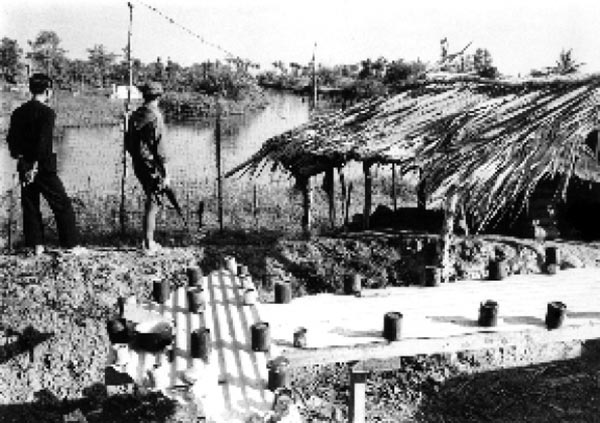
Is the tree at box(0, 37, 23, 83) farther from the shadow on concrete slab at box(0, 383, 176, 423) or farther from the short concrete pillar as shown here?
the short concrete pillar

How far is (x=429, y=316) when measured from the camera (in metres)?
4.73

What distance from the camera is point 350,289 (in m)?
5.27

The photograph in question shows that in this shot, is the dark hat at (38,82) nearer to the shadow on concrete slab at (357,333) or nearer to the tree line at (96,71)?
the shadow on concrete slab at (357,333)

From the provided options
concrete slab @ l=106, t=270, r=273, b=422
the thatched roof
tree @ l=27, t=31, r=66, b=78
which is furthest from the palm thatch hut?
tree @ l=27, t=31, r=66, b=78

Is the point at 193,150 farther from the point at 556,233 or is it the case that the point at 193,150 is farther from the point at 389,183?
the point at 556,233

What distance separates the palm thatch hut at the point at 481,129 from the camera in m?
4.82

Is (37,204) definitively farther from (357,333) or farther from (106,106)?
(106,106)

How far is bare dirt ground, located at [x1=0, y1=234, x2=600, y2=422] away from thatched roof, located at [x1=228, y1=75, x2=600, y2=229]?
8.61 feet

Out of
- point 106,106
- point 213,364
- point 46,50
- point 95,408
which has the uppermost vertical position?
point 46,50

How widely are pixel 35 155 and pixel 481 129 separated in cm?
483

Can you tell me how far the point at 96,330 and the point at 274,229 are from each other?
651 centimetres

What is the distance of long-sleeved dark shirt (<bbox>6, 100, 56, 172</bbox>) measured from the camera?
22.6 feet

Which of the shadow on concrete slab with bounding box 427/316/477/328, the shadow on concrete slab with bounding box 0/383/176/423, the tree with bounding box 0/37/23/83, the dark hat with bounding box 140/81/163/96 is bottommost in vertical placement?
the shadow on concrete slab with bounding box 0/383/176/423

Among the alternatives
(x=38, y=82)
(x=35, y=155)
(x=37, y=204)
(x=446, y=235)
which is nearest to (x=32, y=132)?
(x=35, y=155)
